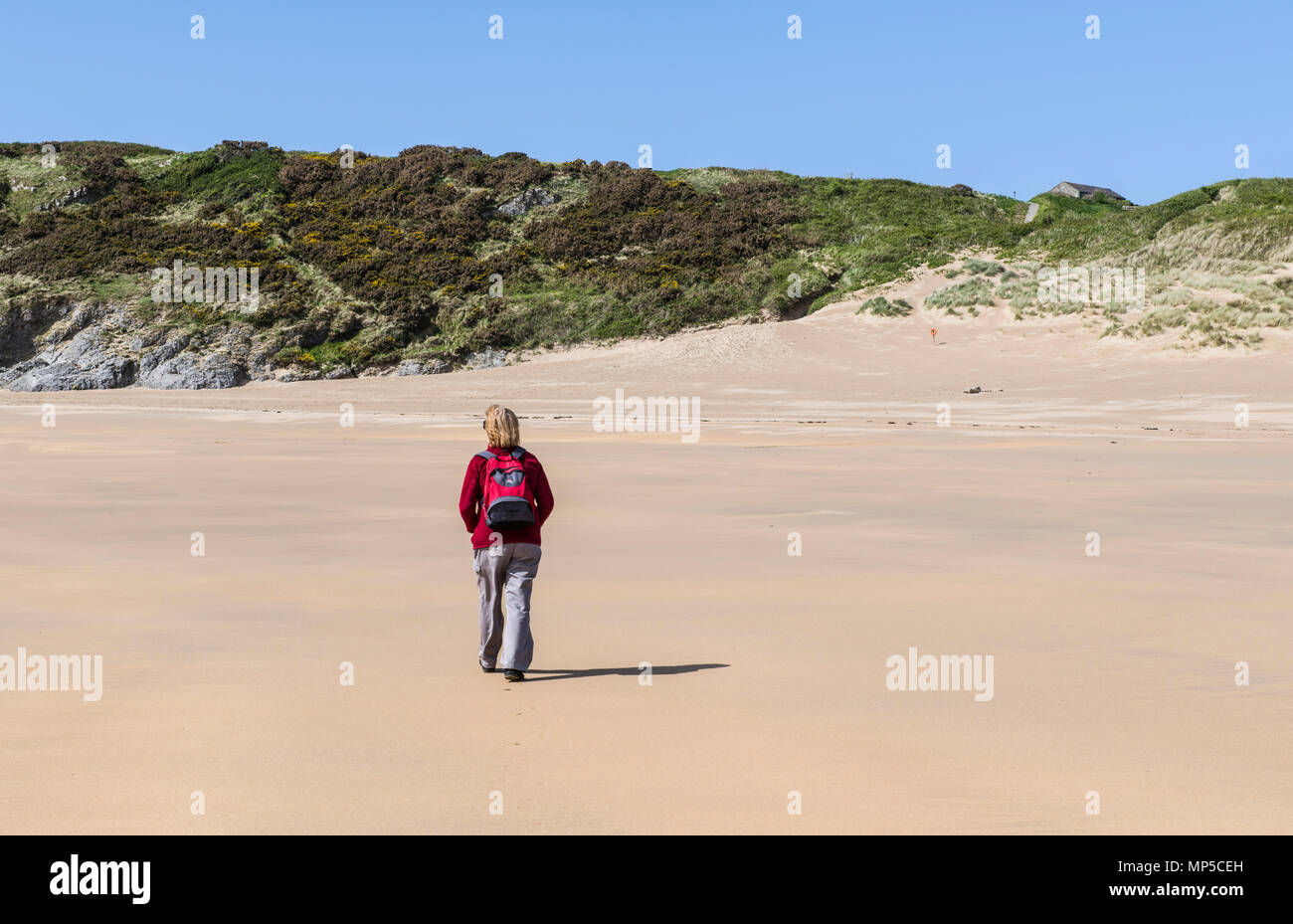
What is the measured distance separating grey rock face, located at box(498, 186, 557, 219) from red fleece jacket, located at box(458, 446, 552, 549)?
58446 mm

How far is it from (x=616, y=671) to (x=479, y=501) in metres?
1.13

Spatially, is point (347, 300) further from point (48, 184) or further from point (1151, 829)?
point (1151, 829)

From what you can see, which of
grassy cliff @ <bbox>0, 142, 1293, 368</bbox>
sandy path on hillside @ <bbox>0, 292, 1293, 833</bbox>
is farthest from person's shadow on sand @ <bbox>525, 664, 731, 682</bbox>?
grassy cliff @ <bbox>0, 142, 1293, 368</bbox>

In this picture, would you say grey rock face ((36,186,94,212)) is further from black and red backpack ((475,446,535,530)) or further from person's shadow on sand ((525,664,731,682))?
person's shadow on sand ((525,664,731,682))

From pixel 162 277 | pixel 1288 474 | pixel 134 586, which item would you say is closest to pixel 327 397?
pixel 162 277

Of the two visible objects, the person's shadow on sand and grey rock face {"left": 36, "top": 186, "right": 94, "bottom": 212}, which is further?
grey rock face {"left": 36, "top": 186, "right": 94, "bottom": 212}

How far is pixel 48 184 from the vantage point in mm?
67188

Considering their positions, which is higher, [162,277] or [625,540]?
[162,277]

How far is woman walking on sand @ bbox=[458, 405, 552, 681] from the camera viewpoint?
673cm

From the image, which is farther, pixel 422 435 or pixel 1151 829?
pixel 422 435

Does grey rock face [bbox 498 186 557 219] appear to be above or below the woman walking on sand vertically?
above

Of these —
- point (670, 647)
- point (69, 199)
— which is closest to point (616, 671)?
point (670, 647)

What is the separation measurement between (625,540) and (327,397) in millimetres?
31128

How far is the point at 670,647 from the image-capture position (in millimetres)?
7621
